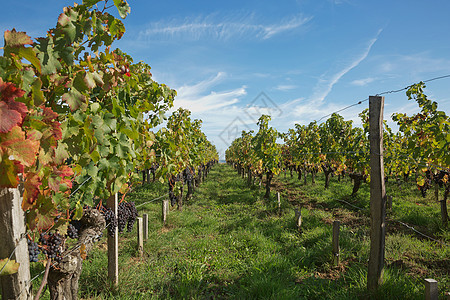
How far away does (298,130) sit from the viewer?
17328 mm

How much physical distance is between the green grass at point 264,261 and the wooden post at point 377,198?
0.66ft

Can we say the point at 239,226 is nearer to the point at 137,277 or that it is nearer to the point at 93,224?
the point at 137,277

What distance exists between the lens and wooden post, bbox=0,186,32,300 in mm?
1350

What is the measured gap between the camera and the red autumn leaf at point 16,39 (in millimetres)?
1127

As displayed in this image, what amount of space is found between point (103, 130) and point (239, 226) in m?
5.33

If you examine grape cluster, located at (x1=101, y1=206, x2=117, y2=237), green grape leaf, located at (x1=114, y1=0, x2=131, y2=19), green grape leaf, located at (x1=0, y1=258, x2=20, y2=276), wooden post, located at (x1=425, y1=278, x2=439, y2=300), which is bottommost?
wooden post, located at (x1=425, y1=278, x2=439, y2=300)

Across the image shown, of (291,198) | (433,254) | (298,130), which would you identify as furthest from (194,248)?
(298,130)

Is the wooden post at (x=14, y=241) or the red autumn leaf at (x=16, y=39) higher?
the red autumn leaf at (x=16, y=39)

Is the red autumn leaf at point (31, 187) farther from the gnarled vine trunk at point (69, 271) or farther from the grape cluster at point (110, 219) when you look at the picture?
the grape cluster at point (110, 219)

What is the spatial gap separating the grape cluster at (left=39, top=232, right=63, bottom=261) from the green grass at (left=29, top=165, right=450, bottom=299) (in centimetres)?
122

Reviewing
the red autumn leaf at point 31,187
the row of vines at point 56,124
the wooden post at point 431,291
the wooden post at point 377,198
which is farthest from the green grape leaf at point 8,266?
the wooden post at point 377,198

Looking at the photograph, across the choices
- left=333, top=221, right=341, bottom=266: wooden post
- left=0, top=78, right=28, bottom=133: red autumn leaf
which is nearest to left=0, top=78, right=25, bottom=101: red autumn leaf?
left=0, top=78, right=28, bottom=133: red autumn leaf

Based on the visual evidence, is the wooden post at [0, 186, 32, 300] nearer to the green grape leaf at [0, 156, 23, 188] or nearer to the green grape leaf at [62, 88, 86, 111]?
the green grape leaf at [0, 156, 23, 188]

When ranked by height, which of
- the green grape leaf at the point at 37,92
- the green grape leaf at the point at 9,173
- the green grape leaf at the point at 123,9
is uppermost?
the green grape leaf at the point at 123,9
